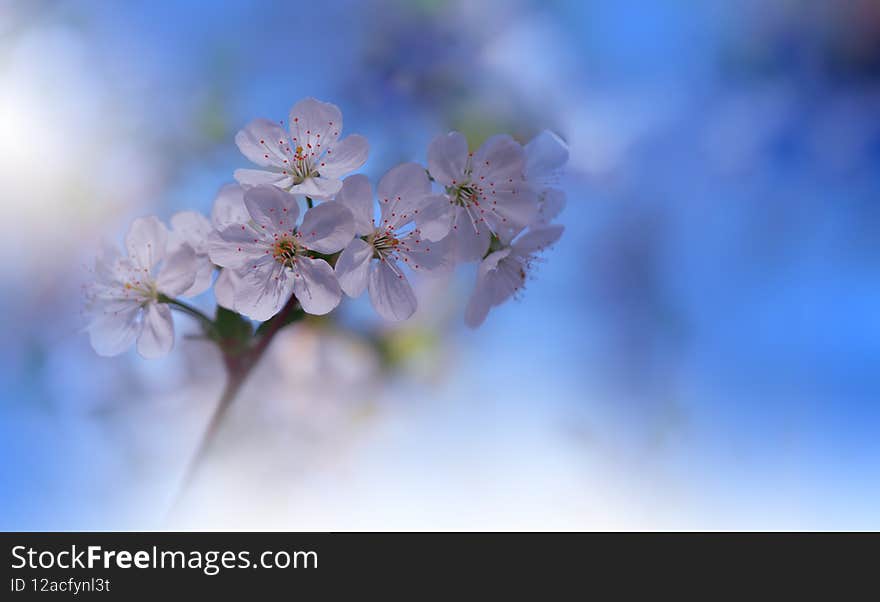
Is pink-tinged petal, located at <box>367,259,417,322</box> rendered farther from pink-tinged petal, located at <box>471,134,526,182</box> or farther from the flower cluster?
pink-tinged petal, located at <box>471,134,526,182</box>

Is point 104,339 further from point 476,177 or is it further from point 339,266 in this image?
point 476,177

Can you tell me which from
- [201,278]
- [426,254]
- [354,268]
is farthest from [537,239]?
[201,278]

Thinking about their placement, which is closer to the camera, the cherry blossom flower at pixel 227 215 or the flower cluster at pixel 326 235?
the flower cluster at pixel 326 235

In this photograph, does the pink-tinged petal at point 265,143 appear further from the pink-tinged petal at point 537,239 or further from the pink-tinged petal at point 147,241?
the pink-tinged petal at point 537,239

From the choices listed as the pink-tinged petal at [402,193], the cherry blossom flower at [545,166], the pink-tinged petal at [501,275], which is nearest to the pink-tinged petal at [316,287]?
the pink-tinged petal at [402,193]
